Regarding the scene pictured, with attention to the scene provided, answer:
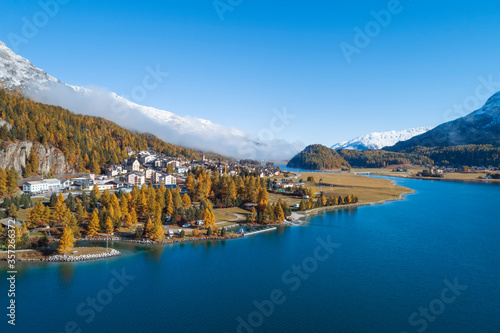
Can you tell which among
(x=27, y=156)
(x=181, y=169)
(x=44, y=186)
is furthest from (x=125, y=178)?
(x=181, y=169)

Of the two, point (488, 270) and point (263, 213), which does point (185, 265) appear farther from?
point (488, 270)

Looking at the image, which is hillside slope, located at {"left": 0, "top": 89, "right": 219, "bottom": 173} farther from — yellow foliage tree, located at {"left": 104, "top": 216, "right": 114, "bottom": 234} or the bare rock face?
yellow foliage tree, located at {"left": 104, "top": 216, "right": 114, "bottom": 234}


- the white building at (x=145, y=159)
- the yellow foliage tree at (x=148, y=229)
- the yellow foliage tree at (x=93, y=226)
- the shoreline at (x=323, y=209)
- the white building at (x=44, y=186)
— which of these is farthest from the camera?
the white building at (x=145, y=159)

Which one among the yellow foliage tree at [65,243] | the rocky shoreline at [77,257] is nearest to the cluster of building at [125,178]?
the yellow foliage tree at [65,243]

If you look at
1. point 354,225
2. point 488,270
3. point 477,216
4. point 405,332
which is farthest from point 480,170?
point 405,332

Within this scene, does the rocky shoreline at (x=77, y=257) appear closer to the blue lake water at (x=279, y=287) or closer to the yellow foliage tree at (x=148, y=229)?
the blue lake water at (x=279, y=287)

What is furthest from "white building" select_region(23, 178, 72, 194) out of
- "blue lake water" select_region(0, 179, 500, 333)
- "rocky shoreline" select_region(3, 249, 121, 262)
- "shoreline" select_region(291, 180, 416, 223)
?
"shoreline" select_region(291, 180, 416, 223)
